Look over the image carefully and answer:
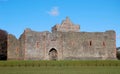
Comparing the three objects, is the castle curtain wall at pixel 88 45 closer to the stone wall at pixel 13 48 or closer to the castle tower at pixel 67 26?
the stone wall at pixel 13 48

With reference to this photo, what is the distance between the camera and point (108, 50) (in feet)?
177

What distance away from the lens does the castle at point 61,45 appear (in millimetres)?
52500

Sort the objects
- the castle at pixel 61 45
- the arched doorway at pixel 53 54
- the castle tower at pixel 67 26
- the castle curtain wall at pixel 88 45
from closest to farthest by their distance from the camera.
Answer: the castle at pixel 61 45 → the castle curtain wall at pixel 88 45 → the arched doorway at pixel 53 54 → the castle tower at pixel 67 26

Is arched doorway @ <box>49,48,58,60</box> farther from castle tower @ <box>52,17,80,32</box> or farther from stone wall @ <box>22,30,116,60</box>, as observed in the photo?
castle tower @ <box>52,17,80,32</box>

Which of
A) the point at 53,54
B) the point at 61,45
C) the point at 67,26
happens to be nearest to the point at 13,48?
the point at 53,54

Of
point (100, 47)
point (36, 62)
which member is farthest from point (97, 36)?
point (36, 62)

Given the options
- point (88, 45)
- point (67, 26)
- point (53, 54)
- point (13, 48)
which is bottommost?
point (53, 54)

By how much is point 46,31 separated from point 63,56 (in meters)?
4.21

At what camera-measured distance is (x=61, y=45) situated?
2090 inches

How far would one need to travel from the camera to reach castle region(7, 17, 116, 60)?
52.5 meters

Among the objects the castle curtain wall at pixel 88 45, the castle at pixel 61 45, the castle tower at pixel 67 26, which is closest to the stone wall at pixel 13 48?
the castle at pixel 61 45

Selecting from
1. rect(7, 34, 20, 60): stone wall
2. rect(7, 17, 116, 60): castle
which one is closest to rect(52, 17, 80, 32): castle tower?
rect(7, 17, 116, 60): castle

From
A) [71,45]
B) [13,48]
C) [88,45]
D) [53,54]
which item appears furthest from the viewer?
[53,54]

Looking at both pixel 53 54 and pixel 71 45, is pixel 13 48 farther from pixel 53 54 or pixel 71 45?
pixel 71 45
